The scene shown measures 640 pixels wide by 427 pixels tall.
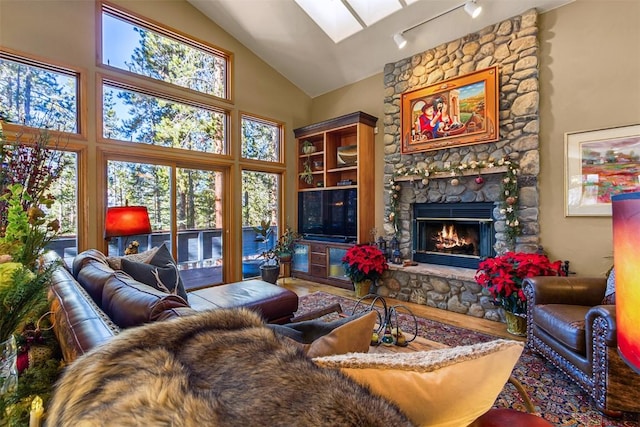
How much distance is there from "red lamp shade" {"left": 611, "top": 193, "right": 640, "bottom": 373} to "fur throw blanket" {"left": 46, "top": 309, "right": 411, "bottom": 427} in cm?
52

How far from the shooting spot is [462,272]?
12.5 feet

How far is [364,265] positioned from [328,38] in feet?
11.0

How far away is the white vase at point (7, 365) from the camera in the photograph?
72 cm

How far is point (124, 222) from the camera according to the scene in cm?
309

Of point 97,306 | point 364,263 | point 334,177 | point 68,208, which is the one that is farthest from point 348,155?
point 97,306

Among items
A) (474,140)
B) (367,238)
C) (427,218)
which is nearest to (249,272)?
(367,238)

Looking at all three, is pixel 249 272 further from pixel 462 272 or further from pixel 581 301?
pixel 581 301

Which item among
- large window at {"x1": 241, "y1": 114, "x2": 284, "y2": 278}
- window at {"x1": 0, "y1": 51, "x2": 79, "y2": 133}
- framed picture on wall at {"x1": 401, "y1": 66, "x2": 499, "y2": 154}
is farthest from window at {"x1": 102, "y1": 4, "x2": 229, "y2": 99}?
framed picture on wall at {"x1": 401, "y1": 66, "x2": 499, "y2": 154}

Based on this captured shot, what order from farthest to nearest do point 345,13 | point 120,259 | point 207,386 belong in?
point 345,13 < point 120,259 < point 207,386

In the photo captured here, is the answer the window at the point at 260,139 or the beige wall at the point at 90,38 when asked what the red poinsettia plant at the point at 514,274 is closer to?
the beige wall at the point at 90,38

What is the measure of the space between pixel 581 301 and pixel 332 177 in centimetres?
374

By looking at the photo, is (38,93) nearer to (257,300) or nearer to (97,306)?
(97,306)

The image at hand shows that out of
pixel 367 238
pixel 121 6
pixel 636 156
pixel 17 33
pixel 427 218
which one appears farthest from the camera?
pixel 367 238

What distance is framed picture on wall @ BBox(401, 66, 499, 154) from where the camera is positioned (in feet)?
12.1
